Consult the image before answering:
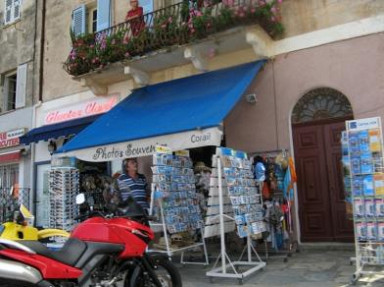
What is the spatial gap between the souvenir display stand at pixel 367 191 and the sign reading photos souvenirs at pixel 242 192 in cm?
157

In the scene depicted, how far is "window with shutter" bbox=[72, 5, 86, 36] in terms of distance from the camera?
1331cm

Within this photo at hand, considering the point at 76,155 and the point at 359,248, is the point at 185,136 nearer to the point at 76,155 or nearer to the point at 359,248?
the point at 76,155

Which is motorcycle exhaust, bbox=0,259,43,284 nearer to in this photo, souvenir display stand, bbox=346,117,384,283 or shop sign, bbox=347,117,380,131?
souvenir display stand, bbox=346,117,384,283

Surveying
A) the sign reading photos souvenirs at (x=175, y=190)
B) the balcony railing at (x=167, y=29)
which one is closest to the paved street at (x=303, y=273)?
the sign reading photos souvenirs at (x=175, y=190)

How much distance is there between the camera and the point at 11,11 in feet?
53.6

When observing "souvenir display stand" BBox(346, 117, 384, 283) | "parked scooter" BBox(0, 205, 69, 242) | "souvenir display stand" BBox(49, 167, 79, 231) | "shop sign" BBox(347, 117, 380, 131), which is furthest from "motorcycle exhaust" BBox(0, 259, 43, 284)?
"souvenir display stand" BBox(49, 167, 79, 231)

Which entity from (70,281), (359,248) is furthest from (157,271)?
(359,248)

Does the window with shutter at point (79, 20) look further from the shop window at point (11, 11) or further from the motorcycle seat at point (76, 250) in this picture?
the motorcycle seat at point (76, 250)

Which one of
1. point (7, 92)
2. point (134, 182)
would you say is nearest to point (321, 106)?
point (134, 182)

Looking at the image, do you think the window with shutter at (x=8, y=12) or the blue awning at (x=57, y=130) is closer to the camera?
the blue awning at (x=57, y=130)

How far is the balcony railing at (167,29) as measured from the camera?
356 inches

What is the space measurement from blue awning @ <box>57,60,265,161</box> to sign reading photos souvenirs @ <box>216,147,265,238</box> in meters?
0.43

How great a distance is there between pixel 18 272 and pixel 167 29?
6.88 metres

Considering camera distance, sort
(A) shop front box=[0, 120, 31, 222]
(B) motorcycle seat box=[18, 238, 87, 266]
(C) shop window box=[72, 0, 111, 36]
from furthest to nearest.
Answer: (A) shop front box=[0, 120, 31, 222]
(C) shop window box=[72, 0, 111, 36]
(B) motorcycle seat box=[18, 238, 87, 266]
